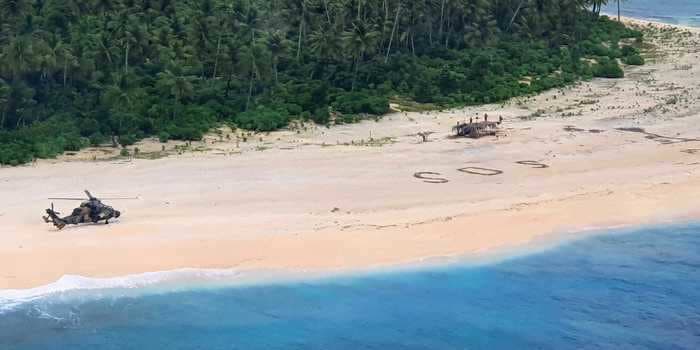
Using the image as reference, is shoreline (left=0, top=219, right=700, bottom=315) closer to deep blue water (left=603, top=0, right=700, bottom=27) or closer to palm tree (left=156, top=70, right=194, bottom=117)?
palm tree (left=156, top=70, right=194, bottom=117)

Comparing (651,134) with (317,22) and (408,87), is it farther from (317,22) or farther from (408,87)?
(317,22)

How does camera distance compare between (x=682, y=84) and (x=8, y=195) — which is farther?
(x=682, y=84)

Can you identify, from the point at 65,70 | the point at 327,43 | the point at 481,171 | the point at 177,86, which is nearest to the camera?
the point at 481,171

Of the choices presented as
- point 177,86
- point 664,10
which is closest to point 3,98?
point 177,86

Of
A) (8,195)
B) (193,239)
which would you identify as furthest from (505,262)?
(8,195)

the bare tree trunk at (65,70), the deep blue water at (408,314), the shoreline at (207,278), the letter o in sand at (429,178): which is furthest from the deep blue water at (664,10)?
the deep blue water at (408,314)

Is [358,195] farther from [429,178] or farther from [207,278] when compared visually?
[207,278]

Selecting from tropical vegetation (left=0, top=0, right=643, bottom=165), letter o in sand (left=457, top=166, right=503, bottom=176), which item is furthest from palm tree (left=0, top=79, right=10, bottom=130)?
letter o in sand (left=457, top=166, right=503, bottom=176)
